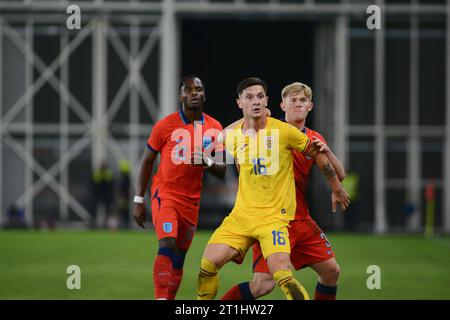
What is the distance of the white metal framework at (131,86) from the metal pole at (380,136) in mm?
33

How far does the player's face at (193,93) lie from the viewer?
9.88 metres

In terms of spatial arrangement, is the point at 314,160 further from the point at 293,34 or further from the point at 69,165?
the point at 293,34

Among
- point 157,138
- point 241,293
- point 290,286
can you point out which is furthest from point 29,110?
point 290,286

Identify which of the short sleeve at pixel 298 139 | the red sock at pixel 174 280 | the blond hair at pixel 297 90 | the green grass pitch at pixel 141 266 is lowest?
the green grass pitch at pixel 141 266

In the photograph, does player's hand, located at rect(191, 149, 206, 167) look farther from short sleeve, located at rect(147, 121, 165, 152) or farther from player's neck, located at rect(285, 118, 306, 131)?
player's neck, located at rect(285, 118, 306, 131)

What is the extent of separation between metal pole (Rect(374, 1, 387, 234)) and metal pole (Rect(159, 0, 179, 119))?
6594 millimetres

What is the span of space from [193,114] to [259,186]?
1.87 metres

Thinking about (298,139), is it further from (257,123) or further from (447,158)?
(447,158)

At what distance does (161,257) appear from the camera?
9.70 m

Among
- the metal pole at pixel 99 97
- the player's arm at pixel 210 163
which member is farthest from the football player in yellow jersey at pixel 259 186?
the metal pole at pixel 99 97

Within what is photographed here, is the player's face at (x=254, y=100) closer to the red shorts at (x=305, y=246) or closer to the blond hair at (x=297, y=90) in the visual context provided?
the blond hair at (x=297, y=90)

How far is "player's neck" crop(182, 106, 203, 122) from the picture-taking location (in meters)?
10.2

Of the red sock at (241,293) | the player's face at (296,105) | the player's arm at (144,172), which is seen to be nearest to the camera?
the player's face at (296,105)

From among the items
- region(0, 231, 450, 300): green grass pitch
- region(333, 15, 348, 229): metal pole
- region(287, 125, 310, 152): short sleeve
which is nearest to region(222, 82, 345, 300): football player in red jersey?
region(287, 125, 310, 152): short sleeve
